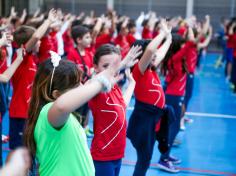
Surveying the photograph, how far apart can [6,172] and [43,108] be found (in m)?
0.70

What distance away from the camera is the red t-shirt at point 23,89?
3.46 m

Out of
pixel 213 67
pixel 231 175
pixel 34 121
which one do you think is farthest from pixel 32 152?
pixel 213 67

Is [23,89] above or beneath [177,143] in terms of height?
above

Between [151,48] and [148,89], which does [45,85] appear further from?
[148,89]

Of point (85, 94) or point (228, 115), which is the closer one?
point (85, 94)

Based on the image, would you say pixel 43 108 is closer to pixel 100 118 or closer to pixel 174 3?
pixel 100 118

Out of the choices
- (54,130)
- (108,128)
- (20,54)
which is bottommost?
(108,128)

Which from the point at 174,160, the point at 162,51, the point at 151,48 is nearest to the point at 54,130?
Answer: the point at 151,48

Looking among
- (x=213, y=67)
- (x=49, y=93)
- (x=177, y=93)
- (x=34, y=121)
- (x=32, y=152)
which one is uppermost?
(x=49, y=93)

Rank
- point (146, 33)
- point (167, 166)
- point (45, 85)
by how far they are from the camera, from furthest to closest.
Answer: point (146, 33) < point (167, 166) < point (45, 85)

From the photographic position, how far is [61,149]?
169cm

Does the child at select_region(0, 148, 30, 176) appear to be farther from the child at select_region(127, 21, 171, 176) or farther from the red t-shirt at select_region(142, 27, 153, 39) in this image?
the red t-shirt at select_region(142, 27, 153, 39)

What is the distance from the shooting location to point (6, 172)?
40.4 inches

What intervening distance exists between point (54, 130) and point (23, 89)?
1913 mm
